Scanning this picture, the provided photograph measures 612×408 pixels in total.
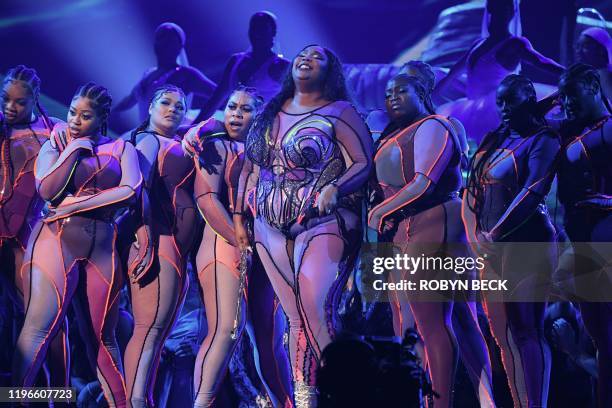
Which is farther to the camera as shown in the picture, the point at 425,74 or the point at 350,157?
the point at 425,74

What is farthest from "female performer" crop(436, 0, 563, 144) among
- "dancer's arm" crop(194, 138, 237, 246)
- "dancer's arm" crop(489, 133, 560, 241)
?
"dancer's arm" crop(194, 138, 237, 246)

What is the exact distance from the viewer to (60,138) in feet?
15.0

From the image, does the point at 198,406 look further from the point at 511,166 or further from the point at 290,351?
the point at 511,166

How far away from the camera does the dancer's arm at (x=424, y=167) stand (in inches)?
163

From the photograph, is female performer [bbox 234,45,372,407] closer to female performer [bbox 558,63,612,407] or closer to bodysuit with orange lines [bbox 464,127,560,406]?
bodysuit with orange lines [bbox 464,127,560,406]

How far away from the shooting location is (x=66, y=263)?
4293mm

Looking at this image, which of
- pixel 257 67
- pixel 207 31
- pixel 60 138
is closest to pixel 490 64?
pixel 257 67

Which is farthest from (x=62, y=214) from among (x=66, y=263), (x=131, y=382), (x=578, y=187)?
(x=578, y=187)

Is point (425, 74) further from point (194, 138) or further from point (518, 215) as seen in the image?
point (194, 138)

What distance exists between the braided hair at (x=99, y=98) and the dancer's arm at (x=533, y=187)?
215cm

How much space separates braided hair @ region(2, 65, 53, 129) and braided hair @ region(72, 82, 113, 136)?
402 mm

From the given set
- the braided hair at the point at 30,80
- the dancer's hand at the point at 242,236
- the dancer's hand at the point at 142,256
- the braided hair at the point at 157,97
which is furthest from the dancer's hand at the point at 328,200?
the braided hair at the point at 30,80

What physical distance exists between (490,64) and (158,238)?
208 centimetres

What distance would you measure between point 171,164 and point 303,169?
90 cm
